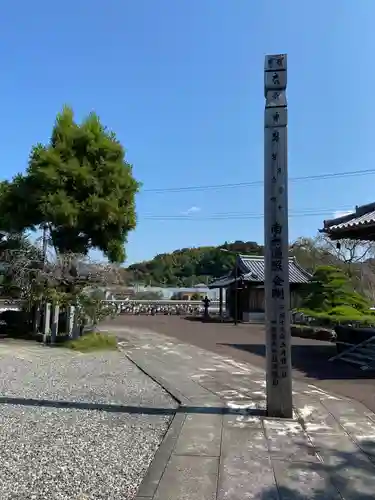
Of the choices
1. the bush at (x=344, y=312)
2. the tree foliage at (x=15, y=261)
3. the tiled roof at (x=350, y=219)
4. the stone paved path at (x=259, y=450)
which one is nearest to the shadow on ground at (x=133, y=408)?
the stone paved path at (x=259, y=450)

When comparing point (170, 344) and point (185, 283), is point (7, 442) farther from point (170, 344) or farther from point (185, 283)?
point (185, 283)

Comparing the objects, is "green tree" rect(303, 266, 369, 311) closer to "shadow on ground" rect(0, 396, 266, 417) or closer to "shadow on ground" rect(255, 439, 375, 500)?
"shadow on ground" rect(0, 396, 266, 417)

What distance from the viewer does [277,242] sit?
20.9 ft

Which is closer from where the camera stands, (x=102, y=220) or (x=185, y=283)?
(x=102, y=220)

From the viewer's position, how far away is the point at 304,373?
10648mm

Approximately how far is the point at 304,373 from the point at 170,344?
718cm

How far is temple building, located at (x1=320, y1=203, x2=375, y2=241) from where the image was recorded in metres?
11.6

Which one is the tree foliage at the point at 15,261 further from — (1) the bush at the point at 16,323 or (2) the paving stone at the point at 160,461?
(2) the paving stone at the point at 160,461

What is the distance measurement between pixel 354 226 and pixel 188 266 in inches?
2511

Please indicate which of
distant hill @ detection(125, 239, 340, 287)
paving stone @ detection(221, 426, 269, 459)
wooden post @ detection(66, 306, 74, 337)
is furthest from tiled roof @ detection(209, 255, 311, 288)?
distant hill @ detection(125, 239, 340, 287)

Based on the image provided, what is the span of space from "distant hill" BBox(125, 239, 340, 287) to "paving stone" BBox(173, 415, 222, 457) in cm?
5862

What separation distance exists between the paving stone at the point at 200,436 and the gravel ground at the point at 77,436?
0.27 metres

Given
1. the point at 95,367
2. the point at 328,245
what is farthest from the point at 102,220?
the point at 328,245

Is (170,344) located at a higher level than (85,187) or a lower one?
lower
